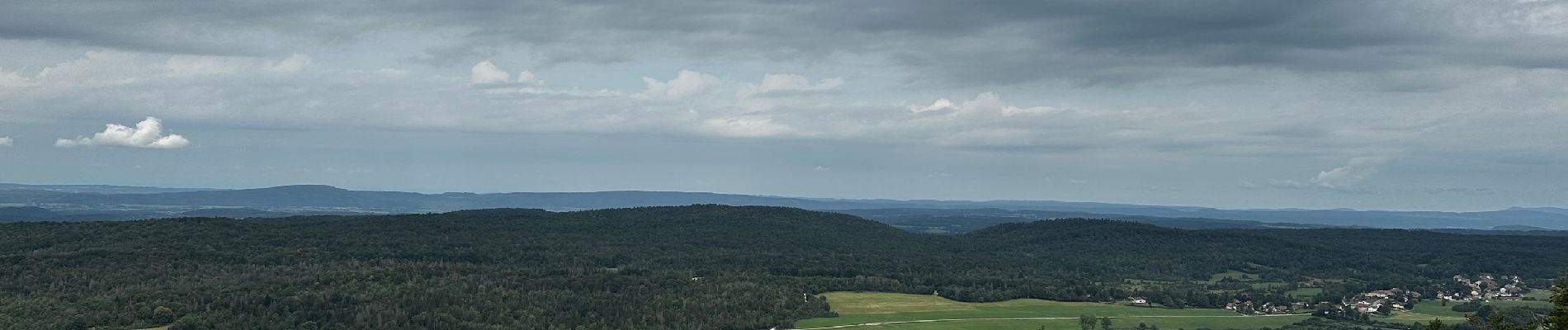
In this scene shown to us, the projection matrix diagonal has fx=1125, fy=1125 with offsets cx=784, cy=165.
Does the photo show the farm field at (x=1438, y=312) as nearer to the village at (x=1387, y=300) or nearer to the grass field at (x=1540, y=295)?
the village at (x=1387, y=300)

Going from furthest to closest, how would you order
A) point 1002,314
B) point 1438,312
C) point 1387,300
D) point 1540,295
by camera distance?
point 1540,295 < point 1387,300 < point 1438,312 < point 1002,314

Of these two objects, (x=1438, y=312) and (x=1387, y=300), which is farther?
(x=1387, y=300)

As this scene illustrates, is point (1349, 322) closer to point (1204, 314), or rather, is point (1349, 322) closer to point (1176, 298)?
point (1204, 314)

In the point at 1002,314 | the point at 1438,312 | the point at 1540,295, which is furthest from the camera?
the point at 1540,295

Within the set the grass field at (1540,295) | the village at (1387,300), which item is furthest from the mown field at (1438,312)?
the village at (1387,300)

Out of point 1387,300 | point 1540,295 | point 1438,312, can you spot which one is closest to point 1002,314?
point 1438,312

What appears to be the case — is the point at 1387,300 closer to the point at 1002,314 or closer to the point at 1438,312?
the point at 1438,312

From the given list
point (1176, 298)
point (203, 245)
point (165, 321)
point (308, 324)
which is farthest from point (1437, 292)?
point (203, 245)

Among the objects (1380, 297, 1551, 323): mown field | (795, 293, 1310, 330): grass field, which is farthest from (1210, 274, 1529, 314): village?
(795, 293, 1310, 330): grass field

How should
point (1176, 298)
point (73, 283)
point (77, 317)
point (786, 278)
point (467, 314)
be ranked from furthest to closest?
point (786, 278)
point (1176, 298)
point (73, 283)
point (467, 314)
point (77, 317)
